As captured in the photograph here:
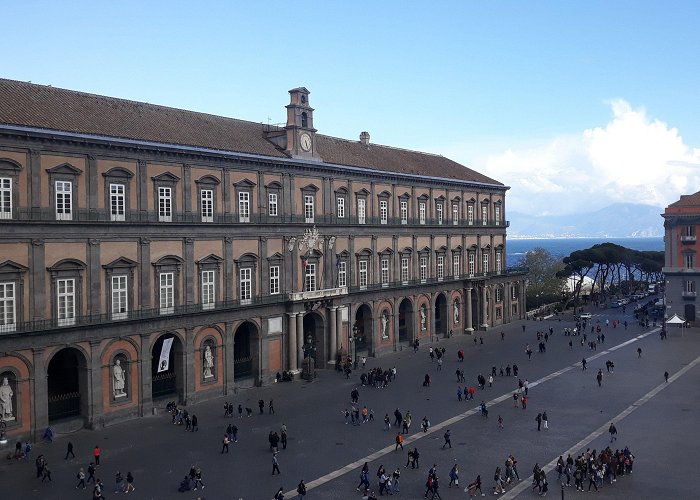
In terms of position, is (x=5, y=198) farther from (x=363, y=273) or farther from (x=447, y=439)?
(x=363, y=273)

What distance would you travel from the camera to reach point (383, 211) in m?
→ 66.6

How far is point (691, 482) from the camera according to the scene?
31.5m

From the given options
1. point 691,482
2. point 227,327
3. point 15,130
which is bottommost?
point 691,482

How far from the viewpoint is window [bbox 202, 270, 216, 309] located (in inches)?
1914

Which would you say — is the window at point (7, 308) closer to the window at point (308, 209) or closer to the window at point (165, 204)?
the window at point (165, 204)

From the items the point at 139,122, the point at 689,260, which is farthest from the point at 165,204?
the point at 689,260

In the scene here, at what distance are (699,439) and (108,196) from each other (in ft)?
119

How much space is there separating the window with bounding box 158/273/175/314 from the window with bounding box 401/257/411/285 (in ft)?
91.1

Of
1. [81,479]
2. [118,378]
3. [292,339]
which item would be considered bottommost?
[81,479]

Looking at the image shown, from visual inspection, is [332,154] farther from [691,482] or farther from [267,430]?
[691,482]

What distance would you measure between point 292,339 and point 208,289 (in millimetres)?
8931

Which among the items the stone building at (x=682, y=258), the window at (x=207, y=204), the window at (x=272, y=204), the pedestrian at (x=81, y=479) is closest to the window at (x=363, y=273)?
the window at (x=272, y=204)

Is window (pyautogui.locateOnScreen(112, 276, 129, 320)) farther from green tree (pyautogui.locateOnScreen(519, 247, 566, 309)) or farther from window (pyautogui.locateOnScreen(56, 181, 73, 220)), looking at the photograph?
green tree (pyautogui.locateOnScreen(519, 247, 566, 309))

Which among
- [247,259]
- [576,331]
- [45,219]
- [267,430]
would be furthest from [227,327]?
[576,331]
